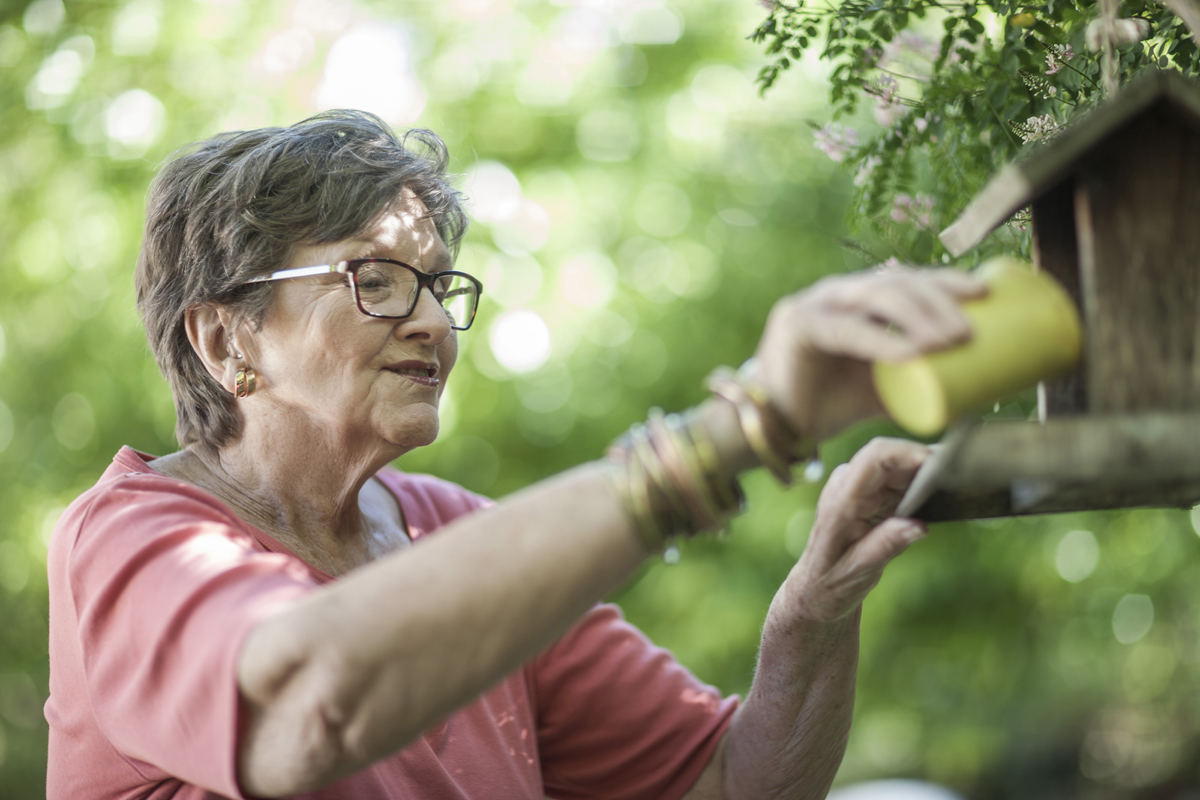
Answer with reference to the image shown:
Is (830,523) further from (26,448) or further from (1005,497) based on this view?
(26,448)

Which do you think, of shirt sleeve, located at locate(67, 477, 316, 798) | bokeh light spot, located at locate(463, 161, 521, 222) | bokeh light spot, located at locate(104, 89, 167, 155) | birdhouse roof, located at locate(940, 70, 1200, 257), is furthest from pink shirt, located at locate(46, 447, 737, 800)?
bokeh light spot, located at locate(104, 89, 167, 155)

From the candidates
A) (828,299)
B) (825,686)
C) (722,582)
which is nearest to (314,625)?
(828,299)

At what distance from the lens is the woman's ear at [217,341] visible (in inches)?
80.6

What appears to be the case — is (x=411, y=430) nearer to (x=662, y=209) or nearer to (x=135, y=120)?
(x=662, y=209)

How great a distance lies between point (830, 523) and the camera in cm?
169

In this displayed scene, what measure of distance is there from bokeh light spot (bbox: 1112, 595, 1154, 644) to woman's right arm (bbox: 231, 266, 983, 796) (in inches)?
288

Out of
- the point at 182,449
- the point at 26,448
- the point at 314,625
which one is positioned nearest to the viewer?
the point at 314,625

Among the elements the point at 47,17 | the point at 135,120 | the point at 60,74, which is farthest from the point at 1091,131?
the point at 47,17

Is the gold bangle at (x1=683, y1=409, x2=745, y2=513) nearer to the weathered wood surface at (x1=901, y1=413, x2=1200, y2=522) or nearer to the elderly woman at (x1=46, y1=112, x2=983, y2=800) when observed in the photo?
the elderly woman at (x1=46, y1=112, x2=983, y2=800)

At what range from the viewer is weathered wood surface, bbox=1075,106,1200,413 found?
1.27 metres

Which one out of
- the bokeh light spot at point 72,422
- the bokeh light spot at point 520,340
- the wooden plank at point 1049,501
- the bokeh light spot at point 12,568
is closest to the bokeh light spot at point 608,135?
the bokeh light spot at point 520,340

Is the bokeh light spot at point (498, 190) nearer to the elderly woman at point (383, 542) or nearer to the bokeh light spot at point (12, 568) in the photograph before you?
the bokeh light spot at point (12, 568)

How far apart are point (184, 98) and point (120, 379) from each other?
83.8 inches

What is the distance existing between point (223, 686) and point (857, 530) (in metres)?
1.01
